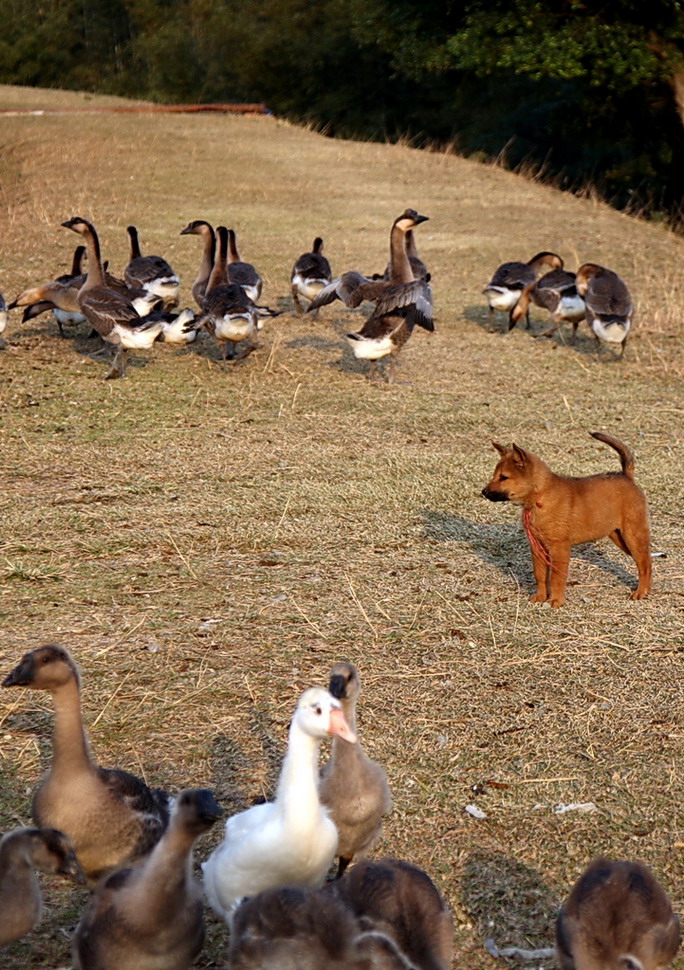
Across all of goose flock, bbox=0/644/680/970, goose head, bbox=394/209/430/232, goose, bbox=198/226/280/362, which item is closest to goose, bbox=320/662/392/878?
goose flock, bbox=0/644/680/970

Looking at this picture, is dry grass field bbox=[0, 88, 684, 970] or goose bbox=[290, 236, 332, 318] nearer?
dry grass field bbox=[0, 88, 684, 970]

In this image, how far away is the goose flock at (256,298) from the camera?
11.4 m

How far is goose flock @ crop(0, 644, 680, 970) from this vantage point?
349 cm

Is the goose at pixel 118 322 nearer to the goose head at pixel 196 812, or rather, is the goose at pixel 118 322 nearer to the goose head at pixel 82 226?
the goose head at pixel 82 226

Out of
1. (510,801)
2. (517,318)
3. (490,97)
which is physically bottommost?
(490,97)

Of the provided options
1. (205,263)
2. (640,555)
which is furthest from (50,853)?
(205,263)

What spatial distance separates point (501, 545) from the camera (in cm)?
775

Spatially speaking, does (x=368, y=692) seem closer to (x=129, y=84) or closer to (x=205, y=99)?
(x=205, y=99)

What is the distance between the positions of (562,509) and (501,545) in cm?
121

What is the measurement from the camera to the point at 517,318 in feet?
46.0

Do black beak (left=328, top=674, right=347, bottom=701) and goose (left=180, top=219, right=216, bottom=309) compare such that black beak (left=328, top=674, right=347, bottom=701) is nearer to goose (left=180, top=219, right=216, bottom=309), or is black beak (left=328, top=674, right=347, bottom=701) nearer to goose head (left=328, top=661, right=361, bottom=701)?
goose head (left=328, top=661, right=361, bottom=701)

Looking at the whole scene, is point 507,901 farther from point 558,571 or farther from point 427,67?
point 427,67

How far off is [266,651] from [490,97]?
38287mm

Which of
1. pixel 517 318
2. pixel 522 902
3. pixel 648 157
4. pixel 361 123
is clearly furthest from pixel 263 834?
pixel 361 123
